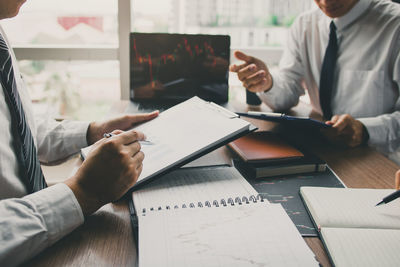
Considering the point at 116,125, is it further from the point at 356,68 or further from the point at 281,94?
the point at 356,68

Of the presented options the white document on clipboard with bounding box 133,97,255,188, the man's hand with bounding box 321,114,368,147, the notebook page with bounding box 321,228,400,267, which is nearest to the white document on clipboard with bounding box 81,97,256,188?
the white document on clipboard with bounding box 133,97,255,188

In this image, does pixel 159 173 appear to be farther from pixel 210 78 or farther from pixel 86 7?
pixel 86 7

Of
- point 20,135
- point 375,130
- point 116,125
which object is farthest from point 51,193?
point 375,130

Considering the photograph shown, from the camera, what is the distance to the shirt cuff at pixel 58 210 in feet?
1.65

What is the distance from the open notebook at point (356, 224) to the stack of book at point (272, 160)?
99 mm

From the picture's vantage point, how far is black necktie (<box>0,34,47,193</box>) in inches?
24.6

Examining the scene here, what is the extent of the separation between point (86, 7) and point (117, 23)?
0.30 meters

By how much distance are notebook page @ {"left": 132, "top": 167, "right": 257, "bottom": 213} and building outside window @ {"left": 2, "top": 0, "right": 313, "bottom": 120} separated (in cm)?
131

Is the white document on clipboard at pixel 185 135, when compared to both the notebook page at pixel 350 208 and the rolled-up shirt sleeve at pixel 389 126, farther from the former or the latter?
the rolled-up shirt sleeve at pixel 389 126

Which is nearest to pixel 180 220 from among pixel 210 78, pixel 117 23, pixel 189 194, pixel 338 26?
pixel 189 194

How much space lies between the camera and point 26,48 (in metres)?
1.80

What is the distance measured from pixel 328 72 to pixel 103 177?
3.55 feet

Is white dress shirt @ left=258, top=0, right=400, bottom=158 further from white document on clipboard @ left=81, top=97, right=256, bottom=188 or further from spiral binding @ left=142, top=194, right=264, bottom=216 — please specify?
spiral binding @ left=142, top=194, right=264, bottom=216

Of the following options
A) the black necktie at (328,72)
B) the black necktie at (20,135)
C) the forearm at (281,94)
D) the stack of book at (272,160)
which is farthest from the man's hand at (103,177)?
the black necktie at (328,72)
